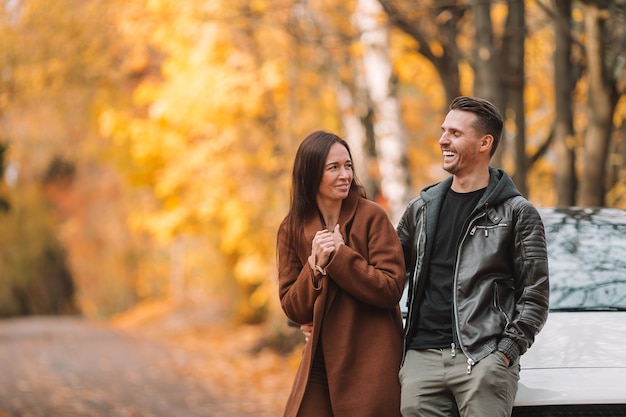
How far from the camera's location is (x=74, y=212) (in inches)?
1656

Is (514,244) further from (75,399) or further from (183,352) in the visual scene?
(183,352)

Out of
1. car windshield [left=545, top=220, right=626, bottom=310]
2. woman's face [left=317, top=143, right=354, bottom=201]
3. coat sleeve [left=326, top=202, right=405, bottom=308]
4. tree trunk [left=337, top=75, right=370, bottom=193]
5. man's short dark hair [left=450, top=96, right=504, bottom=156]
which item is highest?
tree trunk [left=337, top=75, right=370, bottom=193]

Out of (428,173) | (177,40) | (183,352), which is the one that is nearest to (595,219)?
(177,40)

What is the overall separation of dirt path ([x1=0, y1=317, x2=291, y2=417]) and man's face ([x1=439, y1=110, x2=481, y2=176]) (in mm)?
7738

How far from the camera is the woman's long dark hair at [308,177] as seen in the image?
4648mm

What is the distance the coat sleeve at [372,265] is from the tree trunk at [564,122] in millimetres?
6157

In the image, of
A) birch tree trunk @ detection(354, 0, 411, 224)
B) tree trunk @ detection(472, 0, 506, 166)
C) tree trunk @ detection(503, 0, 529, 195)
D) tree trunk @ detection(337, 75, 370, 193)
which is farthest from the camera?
tree trunk @ detection(337, 75, 370, 193)

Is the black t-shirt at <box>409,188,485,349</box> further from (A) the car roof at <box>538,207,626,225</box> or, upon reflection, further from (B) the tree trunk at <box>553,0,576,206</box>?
(B) the tree trunk at <box>553,0,576,206</box>

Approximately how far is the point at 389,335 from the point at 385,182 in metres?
8.95

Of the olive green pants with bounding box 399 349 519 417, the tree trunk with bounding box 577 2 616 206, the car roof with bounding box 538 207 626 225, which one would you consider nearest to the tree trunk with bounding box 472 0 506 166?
the tree trunk with bounding box 577 2 616 206

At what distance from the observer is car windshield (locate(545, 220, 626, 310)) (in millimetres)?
5473

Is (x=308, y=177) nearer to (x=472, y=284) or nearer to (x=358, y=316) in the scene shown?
(x=358, y=316)

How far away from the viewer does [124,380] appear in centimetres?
1563

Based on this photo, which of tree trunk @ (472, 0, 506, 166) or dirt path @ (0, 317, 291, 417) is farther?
dirt path @ (0, 317, 291, 417)
